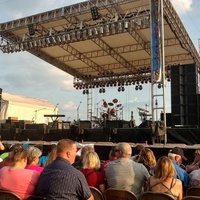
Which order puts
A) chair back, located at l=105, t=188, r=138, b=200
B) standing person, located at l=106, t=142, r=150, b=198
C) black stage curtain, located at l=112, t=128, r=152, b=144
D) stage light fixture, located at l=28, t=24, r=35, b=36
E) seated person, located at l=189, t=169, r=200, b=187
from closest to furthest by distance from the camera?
chair back, located at l=105, t=188, r=138, b=200, standing person, located at l=106, t=142, r=150, b=198, seated person, located at l=189, t=169, r=200, b=187, black stage curtain, located at l=112, t=128, r=152, b=144, stage light fixture, located at l=28, t=24, r=35, b=36

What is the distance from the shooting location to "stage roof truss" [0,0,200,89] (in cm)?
1393

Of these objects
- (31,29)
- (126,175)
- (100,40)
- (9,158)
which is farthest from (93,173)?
(100,40)

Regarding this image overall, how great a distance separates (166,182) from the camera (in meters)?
2.91

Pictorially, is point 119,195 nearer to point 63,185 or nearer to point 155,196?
point 155,196

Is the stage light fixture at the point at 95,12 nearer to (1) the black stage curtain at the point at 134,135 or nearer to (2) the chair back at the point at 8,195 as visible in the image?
(1) the black stage curtain at the point at 134,135

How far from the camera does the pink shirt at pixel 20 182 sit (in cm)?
269

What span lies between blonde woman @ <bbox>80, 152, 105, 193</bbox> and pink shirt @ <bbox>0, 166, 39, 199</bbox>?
0.72 meters

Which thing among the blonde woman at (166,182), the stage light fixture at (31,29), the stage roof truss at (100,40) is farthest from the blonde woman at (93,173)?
the stage light fixture at (31,29)

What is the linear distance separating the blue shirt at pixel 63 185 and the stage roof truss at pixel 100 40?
11501 millimetres

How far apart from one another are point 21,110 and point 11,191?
24681 millimetres

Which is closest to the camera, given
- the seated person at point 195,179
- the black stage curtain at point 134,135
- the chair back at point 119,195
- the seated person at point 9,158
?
the chair back at point 119,195

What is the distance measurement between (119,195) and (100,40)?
16363 mm

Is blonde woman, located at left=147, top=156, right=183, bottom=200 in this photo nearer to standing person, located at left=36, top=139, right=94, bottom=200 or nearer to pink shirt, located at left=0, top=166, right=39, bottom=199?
standing person, located at left=36, top=139, right=94, bottom=200

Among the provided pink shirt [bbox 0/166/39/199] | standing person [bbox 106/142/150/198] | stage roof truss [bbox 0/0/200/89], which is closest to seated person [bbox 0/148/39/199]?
pink shirt [bbox 0/166/39/199]
